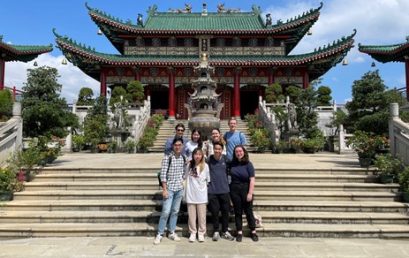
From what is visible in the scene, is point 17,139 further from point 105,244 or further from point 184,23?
point 184,23

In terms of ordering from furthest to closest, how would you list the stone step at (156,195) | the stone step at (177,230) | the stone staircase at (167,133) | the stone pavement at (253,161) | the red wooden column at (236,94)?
the red wooden column at (236,94) → the stone staircase at (167,133) → the stone pavement at (253,161) → the stone step at (156,195) → the stone step at (177,230)

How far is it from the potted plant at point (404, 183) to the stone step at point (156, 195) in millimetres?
166

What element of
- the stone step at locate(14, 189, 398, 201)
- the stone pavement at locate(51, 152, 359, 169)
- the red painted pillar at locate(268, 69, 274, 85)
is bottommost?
the stone step at locate(14, 189, 398, 201)

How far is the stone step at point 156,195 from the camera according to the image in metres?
7.19

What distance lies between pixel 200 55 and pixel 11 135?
2180 cm

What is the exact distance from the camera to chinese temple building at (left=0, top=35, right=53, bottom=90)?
2581 centimetres

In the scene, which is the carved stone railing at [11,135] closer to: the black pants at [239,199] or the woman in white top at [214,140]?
the woman in white top at [214,140]

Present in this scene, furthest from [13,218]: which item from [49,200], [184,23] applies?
[184,23]

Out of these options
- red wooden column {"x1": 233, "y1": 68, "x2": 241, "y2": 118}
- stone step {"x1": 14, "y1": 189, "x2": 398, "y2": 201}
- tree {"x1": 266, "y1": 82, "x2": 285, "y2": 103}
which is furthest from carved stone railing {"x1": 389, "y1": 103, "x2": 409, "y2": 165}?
red wooden column {"x1": 233, "y1": 68, "x2": 241, "y2": 118}

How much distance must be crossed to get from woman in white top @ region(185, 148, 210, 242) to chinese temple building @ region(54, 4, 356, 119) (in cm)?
2270

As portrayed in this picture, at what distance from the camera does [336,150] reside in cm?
1714

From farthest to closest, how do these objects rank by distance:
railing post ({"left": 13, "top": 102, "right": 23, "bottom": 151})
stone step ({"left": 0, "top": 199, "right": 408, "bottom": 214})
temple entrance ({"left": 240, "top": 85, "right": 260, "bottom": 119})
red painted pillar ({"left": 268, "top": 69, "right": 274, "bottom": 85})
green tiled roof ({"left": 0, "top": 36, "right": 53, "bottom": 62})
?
1. temple entrance ({"left": 240, "top": 85, "right": 260, "bottom": 119})
2. red painted pillar ({"left": 268, "top": 69, "right": 274, "bottom": 85})
3. green tiled roof ({"left": 0, "top": 36, "right": 53, "bottom": 62})
4. railing post ({"left": 13, "top": 102, "right": 23, "bottom": 151})
5. stone step ({"left": 0, "top": 199, "right": 408, "bottom": 214})

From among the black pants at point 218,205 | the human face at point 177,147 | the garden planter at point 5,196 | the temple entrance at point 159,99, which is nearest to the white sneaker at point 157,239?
the black pants at point 218,205

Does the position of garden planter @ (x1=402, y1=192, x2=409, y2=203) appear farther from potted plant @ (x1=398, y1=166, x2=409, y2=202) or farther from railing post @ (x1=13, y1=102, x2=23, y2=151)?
railing post @ (x1=13, y1=102, x2=23, y2=151)
